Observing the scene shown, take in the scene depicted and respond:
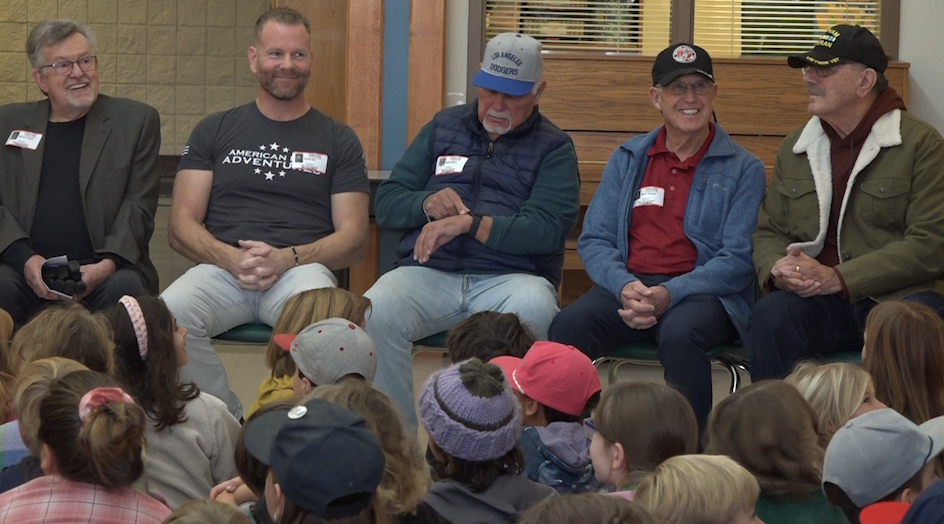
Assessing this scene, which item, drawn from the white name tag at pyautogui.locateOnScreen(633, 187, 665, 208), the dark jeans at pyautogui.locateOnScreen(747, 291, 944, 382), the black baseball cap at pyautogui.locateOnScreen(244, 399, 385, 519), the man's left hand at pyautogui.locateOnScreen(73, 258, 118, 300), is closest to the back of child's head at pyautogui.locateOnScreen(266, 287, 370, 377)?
the man's left hand at pyautogui.locateOnScreen(73, 258, 118, 300)

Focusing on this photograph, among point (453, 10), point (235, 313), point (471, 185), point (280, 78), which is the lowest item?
point (235, 313)

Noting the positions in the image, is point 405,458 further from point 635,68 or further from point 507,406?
point 635,68

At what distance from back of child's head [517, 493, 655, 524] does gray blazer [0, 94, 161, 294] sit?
2.59 metres

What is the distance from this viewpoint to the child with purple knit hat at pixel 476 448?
2.07m

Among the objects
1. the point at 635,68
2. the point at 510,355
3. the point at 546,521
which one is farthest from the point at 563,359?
the point at 635,68

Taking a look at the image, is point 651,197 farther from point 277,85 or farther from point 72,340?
point 72,340

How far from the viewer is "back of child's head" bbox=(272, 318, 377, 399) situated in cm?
263

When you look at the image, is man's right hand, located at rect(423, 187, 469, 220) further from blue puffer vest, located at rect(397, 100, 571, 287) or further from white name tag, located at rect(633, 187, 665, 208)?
white name tag, located at rect(633, 187, 665, 208)

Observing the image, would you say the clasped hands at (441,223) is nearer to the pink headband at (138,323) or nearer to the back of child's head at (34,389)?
the pink headband at (138,323)

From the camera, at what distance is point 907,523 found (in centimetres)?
163

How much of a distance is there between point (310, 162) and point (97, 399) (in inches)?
86.9

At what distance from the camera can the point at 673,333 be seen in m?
3.36

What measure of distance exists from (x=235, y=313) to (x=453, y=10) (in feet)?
7.76

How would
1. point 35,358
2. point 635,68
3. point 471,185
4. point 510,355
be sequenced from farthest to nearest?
1. point 635,68
2. point 471,185
3. point 510,355
4. point 35,358
